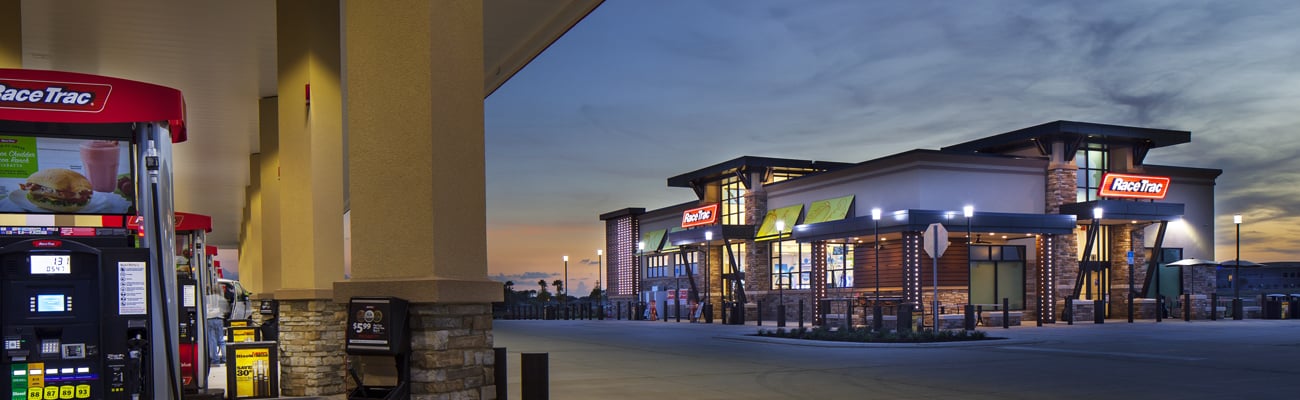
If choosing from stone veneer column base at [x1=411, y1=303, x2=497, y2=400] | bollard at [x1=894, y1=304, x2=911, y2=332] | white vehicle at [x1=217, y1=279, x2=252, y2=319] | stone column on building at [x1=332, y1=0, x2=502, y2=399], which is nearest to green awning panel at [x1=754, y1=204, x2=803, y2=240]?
bollard at [x1=894, y1=304, x2=911, y2=332]

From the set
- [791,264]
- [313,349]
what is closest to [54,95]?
[313,349]

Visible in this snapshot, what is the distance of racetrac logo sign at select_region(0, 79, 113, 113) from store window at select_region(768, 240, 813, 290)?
38915mm

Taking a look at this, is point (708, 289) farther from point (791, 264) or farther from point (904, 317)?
point (904, 317)

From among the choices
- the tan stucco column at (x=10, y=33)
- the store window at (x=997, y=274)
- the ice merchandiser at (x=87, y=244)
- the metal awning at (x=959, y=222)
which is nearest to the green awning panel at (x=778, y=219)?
the metal awning at (x=959, y=222)

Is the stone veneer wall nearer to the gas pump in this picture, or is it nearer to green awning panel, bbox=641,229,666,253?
green awning panel, bbox=641,229,666,253

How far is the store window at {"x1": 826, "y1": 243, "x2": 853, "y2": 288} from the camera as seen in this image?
4222 cm

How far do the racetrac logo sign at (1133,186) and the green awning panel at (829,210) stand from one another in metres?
9.46

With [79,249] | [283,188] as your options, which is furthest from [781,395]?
[79,249]

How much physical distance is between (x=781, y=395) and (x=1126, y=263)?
3148cm

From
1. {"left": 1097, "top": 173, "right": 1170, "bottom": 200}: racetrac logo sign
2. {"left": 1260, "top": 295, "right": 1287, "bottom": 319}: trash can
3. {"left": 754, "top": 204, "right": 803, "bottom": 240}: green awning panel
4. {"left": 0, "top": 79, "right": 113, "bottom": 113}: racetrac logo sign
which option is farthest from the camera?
{"left": 754, "top": 204, "right": 803, "bottom": 240}: green awning panel

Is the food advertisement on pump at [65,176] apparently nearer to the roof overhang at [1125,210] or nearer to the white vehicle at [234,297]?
the white vehicle at [234,297]

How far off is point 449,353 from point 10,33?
9275 millimetres

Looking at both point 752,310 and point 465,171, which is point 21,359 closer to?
point 465,171

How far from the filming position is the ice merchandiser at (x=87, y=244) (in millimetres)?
6914
